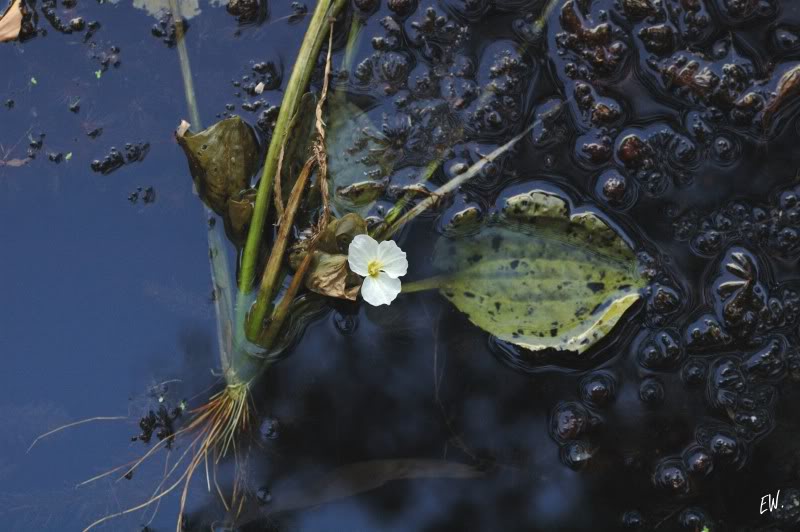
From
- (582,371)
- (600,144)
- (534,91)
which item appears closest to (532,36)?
(534,91)

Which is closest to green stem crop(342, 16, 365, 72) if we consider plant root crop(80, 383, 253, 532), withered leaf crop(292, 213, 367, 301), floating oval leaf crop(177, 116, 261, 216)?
floating oval leaf crop(177, 116, 261, 216)

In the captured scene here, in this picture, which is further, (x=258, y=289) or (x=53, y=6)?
(x=53, y=6)

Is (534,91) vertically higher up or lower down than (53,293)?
higher up

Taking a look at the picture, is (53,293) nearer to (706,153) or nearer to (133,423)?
(133,423)

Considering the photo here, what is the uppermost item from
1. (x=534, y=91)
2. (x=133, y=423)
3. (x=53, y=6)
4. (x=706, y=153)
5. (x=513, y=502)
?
(x=53, y=6)

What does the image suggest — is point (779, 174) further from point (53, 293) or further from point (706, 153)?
point (53, 293)

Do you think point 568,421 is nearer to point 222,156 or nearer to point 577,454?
point 577,454

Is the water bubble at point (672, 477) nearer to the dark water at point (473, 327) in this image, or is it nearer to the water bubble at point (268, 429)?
the dark water at point (473, 327)
